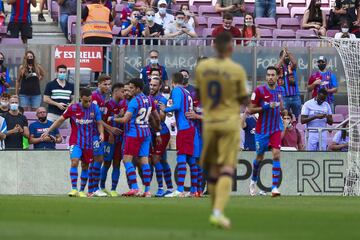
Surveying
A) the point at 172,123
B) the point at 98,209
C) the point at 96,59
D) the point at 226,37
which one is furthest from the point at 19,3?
A: the point at 226,37

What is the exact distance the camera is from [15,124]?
86.0ft

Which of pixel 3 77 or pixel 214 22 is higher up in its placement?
pixel 214 22

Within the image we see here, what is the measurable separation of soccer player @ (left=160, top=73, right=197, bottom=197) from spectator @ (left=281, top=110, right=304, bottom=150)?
12.0 feet

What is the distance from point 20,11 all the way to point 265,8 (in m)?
6.65

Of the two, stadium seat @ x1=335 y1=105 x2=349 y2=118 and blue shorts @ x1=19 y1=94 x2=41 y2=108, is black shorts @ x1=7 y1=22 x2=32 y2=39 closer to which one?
blue shorts @ x1=19 y1=94 x2=41 y2=108

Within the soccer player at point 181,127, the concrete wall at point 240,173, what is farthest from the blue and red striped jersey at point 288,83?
the soccer player at point 181,127

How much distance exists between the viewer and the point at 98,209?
54.9 ft

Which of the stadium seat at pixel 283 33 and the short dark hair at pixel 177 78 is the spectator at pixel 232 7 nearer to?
the stadium seat at pixel 283 33

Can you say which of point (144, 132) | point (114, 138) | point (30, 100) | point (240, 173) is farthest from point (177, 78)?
point (30, 100)

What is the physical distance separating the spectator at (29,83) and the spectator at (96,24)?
161cm

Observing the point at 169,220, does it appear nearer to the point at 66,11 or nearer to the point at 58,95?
the point at 58,95

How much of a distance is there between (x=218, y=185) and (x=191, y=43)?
1675 centimetres

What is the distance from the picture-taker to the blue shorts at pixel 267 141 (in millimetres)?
22484

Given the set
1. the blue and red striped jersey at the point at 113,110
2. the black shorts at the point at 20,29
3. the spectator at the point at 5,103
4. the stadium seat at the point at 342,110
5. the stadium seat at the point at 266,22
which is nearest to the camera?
the blue and red striped jersey at the point at 113,110
